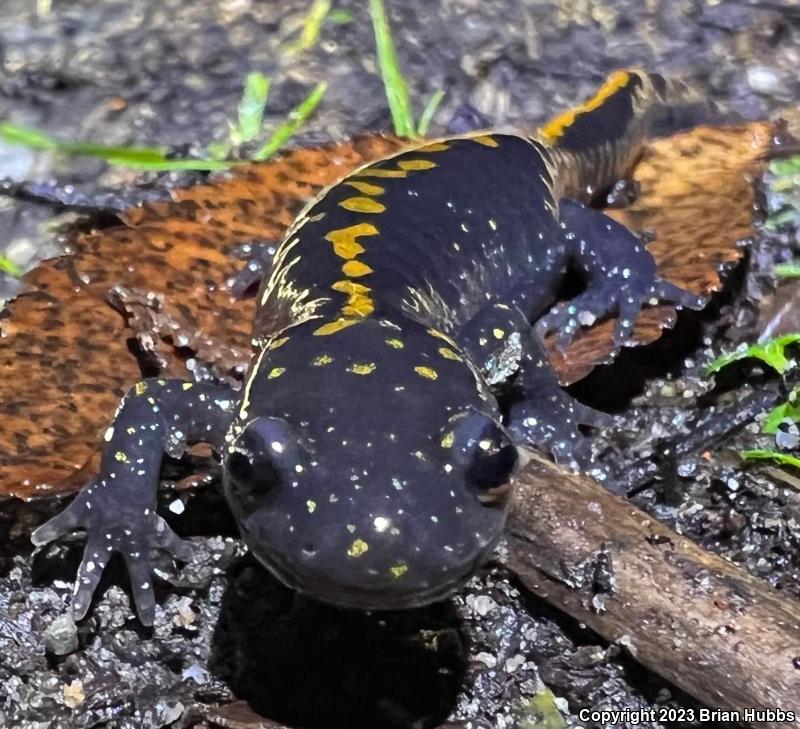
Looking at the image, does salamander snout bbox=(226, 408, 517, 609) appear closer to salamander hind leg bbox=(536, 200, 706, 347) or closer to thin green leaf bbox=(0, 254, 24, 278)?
salamander hind leg bbox=(536, 200, 706, 347)

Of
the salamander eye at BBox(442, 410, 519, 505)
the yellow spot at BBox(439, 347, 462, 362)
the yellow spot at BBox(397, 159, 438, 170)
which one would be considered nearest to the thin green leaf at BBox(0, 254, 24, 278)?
the yellow spot at BBox(397, 159, 438, 170)

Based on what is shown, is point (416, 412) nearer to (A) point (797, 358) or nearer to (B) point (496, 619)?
(B) point (496, 619)

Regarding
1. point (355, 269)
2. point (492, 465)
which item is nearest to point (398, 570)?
point (492, 465)

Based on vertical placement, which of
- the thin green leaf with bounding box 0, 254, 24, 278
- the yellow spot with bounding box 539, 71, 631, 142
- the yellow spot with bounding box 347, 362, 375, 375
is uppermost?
the yellow spot with bounding box 347, 362, 375, 375

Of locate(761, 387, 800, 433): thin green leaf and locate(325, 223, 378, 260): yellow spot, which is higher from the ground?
locate(325, 223, 378, 260): yellow spot

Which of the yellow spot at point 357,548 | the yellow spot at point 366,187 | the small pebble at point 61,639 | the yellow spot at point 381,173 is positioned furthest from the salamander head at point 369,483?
the yellow spot at point 381,173

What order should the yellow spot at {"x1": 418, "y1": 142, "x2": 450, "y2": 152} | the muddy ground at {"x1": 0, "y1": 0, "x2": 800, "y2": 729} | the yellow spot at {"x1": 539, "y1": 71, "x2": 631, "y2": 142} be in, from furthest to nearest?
1. the yellow spot at {"x1": 539, "y1": 71, "x2": 631, "y2": 142}
2. the yellow spot at {"x1": 418, "y1": 142, "x2": 450, "y2": 152}
3. the muddy ground at {"x1": 0, "y1": 0, "x2": 800, "y2": 729}

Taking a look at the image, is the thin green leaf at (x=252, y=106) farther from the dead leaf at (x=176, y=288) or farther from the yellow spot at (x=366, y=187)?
the yellow spot at (x=366, y=187)
